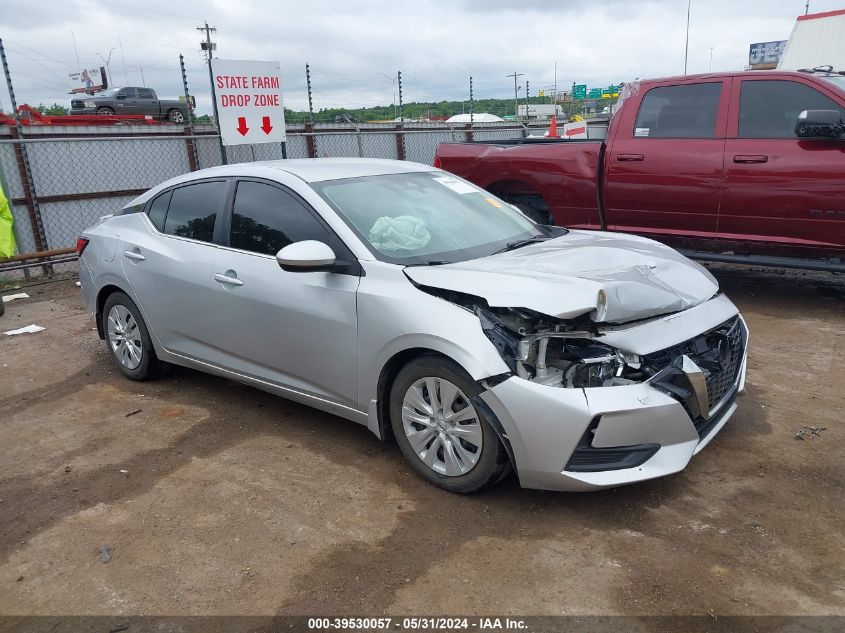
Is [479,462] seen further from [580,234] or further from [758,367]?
[758,367]

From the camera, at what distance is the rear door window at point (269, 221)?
4.07 m

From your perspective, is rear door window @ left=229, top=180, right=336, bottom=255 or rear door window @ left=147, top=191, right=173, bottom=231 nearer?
rear door window @ left=229, top=180, right=336, bottom=255

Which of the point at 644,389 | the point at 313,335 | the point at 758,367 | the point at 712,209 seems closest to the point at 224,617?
the point at 313,335

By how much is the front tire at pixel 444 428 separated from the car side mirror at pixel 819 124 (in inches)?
174

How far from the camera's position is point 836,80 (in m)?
6.36

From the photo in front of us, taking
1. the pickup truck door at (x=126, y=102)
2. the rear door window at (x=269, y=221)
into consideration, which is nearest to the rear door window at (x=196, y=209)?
the rear door window at (x=269, y=221)

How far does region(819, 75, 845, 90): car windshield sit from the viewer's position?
6228 millimetres

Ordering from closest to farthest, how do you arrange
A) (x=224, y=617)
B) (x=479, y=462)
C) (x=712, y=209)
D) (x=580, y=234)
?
(x=224, y=617), (x=479, y=462), (x=580, y=234), (x=712, y=209)

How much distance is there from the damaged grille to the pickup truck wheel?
4077mm

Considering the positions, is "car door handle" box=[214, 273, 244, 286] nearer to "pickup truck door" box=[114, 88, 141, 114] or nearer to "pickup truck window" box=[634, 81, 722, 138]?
"pickup truck window" box=[634, 81, 722, 138]

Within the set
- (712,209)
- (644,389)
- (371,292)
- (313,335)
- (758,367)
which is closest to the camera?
(644,389)

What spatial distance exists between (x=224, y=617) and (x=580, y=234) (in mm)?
3148

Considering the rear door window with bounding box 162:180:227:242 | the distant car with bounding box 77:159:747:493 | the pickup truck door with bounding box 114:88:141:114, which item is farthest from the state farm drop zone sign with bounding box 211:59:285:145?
the pickup truck door with bounding box 114:88:141:114

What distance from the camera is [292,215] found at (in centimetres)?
418
